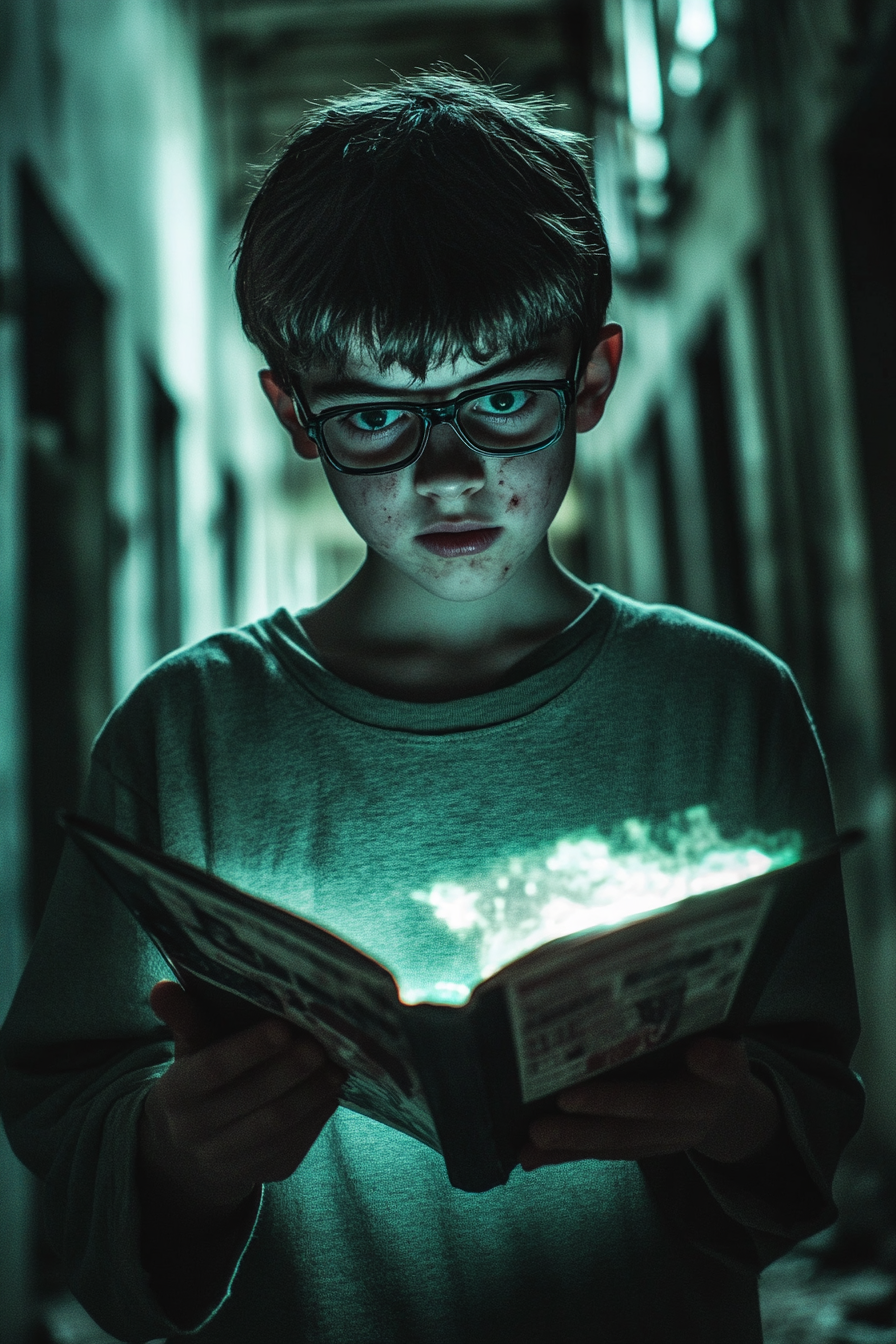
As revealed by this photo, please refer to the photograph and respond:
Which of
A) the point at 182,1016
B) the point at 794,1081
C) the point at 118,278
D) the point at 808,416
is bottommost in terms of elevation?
the point at 794,1081

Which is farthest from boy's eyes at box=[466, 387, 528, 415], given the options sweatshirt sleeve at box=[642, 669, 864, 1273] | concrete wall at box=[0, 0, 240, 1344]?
concrete wall at box=[0, 0, 240, 1344]

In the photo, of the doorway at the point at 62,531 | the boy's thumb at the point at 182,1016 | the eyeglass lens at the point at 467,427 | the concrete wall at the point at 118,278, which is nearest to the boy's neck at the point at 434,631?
the eyeglass lens at the point at 467,427

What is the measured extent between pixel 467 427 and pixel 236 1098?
0.41 meters

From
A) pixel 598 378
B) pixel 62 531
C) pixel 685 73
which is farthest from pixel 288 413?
pixel 685 73

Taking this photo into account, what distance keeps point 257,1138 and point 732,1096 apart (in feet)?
0.83

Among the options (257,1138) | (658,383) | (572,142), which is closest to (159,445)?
(658,383)

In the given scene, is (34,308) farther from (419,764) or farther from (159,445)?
(419,764)

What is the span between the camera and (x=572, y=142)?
821mm

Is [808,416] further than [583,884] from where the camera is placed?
Yes

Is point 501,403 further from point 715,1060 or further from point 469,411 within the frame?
point 715,1060

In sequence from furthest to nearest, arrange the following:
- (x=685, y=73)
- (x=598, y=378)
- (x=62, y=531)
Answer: (x=685, y=73), (x=62, y=531), (x=598, y=378)

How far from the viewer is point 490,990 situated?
0.49 meters

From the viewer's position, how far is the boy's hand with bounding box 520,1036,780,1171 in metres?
0.57

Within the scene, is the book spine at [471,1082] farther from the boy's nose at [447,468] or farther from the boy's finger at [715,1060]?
the boy's nose at [447,468]
